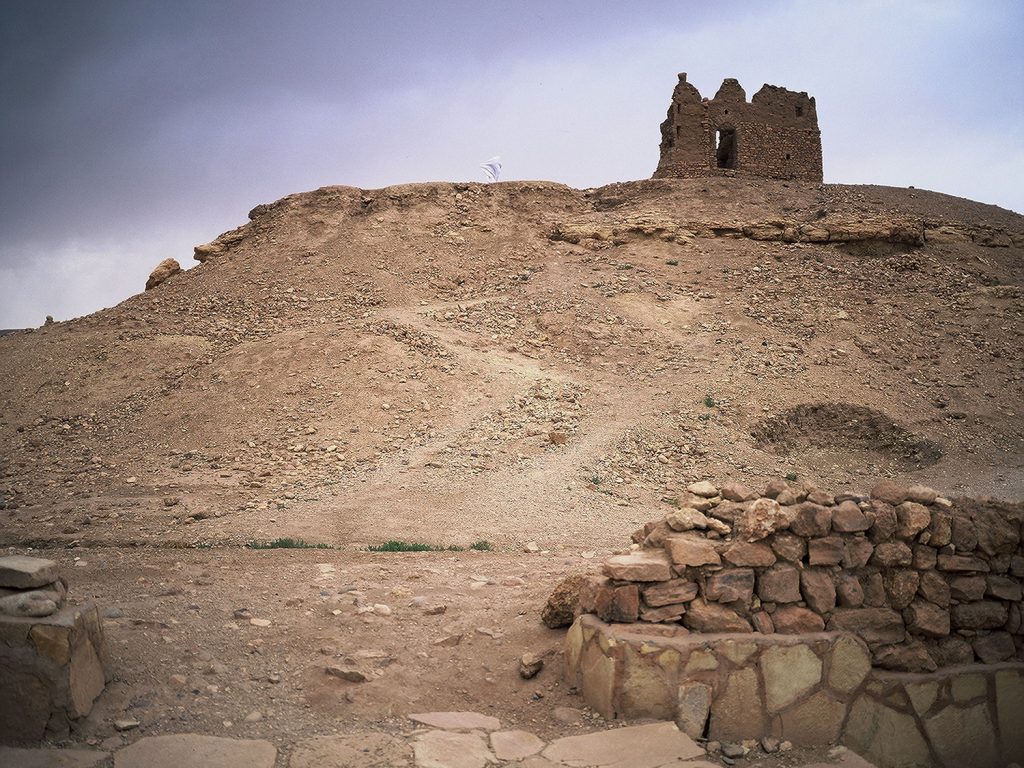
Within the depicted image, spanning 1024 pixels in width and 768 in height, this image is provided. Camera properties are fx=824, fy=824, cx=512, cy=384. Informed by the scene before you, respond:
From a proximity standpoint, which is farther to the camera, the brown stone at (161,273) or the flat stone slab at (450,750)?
the brown stone at (161,273)

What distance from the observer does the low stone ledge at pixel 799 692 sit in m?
5.07

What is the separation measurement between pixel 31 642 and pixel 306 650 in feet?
6.13

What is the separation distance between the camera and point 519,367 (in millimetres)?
18453

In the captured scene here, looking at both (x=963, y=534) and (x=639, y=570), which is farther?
(x=963, y=534)

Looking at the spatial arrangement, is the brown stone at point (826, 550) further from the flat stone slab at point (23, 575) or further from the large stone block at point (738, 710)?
the flat stone slab at point (23, 575)

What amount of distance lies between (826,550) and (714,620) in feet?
3.05

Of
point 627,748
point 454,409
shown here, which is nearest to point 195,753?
point 627,748

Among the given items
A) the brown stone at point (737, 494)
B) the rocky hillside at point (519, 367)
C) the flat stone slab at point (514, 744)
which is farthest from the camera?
the rocky hillside at point (519, 367)

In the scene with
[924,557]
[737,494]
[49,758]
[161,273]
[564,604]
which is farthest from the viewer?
[161,273]

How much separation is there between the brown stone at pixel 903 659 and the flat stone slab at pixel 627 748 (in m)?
1.51

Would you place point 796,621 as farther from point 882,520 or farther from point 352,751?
point 352,751

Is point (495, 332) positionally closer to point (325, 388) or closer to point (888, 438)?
point (325, 388)

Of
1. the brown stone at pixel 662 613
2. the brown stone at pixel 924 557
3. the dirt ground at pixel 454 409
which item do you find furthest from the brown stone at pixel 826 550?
the dirt ground at pixel 454 409

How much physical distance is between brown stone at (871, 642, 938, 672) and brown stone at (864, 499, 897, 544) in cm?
73
